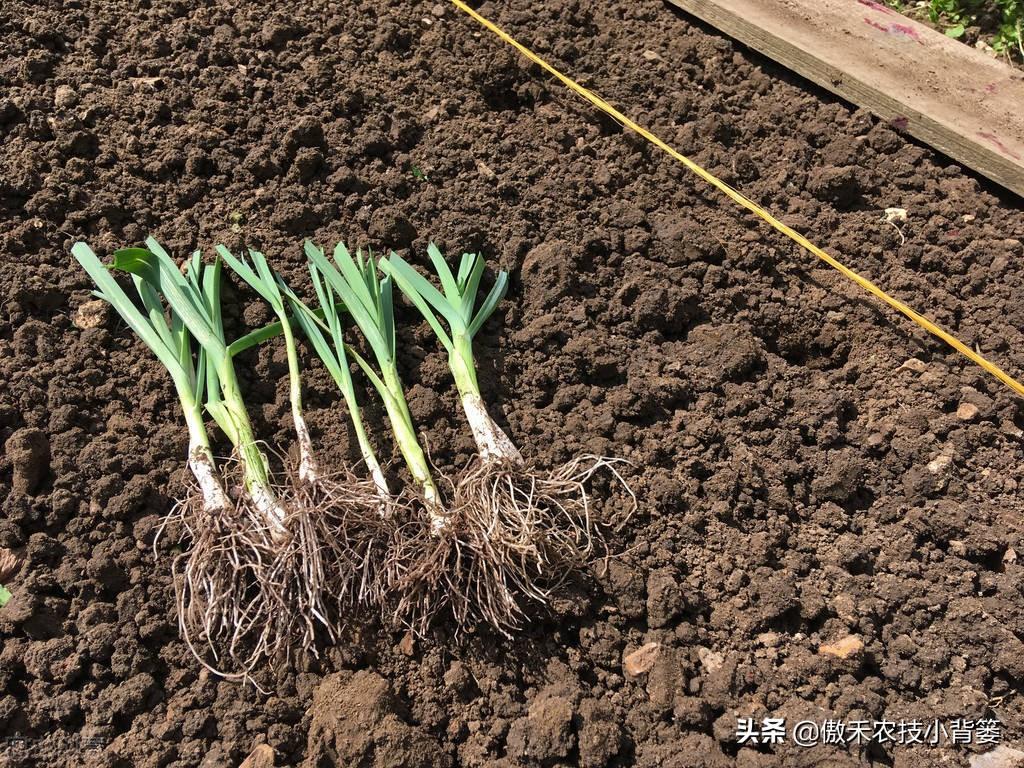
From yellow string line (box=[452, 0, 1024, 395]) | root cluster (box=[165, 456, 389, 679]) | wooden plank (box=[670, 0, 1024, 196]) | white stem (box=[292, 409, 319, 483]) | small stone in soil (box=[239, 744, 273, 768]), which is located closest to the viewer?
small stone in soil (box=[239, 744, 273, 768])

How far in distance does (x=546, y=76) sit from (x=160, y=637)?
1.97 m

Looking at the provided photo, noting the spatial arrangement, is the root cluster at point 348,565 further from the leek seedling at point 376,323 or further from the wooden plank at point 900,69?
the wooden plank at point 900,69

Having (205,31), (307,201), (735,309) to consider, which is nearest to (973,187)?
(735,309)

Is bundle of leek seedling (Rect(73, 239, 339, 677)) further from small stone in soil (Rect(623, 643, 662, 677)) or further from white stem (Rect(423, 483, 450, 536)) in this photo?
small stone in soil (Rect(623, 643, 662, 677))

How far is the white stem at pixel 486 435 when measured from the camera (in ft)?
5.70

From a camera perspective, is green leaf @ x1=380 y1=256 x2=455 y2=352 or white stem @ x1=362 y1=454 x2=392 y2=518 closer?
white stem @ x1=362 y1=454 x2=392 y2=518

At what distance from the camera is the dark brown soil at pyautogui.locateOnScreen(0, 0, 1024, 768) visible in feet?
5.06

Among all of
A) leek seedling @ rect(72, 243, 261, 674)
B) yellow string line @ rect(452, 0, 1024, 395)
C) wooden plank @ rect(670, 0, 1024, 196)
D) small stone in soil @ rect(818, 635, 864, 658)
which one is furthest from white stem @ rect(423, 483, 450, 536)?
wooden plank @ rect(670, 0, 1024, 196)

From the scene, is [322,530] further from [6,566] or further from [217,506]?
[6,566]

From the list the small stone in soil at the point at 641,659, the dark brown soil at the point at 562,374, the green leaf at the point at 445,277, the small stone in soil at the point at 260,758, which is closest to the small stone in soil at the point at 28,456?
the dark brown soil at the point at 562,374

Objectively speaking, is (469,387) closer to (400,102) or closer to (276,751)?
(276,751)

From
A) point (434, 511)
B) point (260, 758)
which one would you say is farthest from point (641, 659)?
point (260, 758)

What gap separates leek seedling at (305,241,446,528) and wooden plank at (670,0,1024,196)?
1.61 meters

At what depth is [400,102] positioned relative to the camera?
95.3 inches
